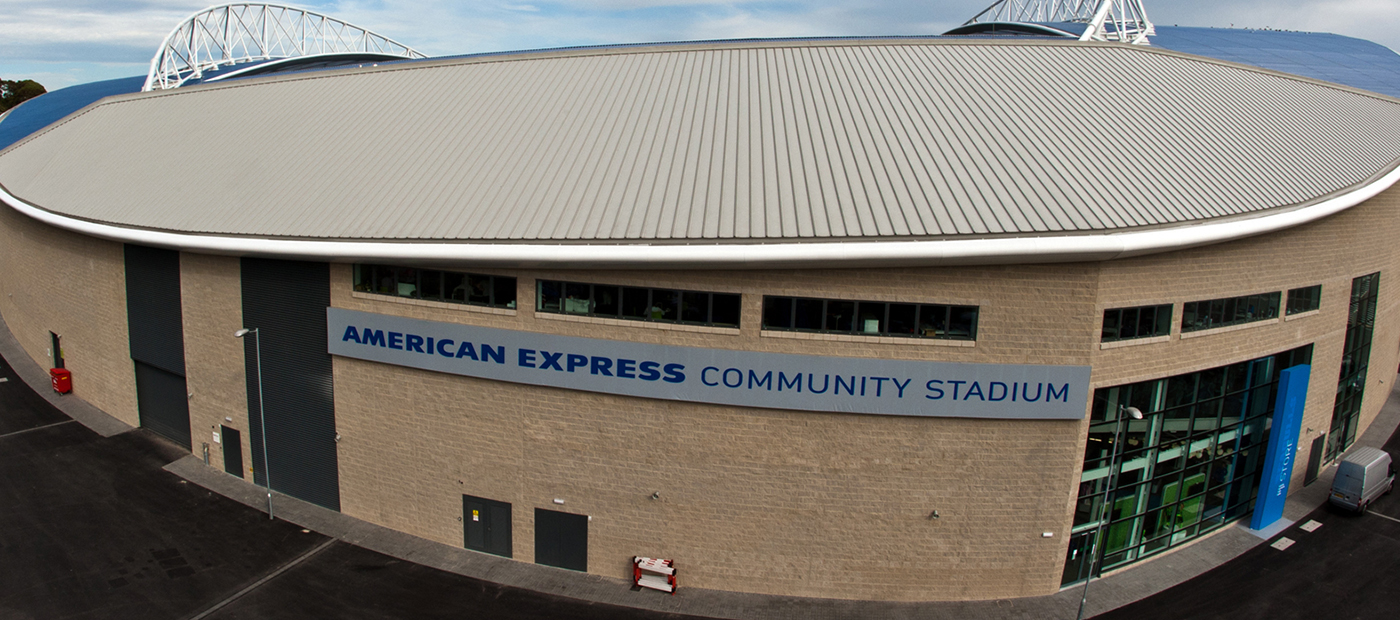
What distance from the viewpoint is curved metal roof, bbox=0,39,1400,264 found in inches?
619

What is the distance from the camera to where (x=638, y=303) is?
1591 cm

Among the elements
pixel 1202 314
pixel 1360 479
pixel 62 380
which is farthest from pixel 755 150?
pixel 62 380

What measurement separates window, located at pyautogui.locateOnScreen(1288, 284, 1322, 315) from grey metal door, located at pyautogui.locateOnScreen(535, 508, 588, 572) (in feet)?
59.3

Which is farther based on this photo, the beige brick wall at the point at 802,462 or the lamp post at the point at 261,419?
the lamp post at the point at 261,419

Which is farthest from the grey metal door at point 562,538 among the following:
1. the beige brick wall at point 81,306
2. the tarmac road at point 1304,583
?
the beige brick wall at point 81,306

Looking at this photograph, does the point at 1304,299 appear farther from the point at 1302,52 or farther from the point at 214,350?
the point at 1302,52

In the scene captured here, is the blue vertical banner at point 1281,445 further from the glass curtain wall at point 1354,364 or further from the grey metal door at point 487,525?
the grey metal door at point 487,525

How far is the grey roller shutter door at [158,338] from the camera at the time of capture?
2211 centimetres

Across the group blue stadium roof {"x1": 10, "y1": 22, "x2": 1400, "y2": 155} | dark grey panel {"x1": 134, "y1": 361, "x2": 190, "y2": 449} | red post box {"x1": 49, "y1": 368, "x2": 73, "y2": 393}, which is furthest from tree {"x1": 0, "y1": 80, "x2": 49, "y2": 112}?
dark grey panel {"x1": 134, "y1": 361, "x2": 190, "y2": 449}

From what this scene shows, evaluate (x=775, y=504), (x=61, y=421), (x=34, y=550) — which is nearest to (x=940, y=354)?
(x=775, y=504)

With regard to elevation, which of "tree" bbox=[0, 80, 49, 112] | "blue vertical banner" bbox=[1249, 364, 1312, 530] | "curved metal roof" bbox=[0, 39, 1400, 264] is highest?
"tree" bbox=[0, 80, 49, 112]

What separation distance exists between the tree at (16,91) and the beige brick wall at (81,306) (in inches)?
3177

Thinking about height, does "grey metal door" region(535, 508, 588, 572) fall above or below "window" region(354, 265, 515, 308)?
below

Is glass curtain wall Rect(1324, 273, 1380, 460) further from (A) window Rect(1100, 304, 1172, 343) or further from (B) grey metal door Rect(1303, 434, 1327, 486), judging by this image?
(A) window Rect(1100, 304, 1172, 343)
